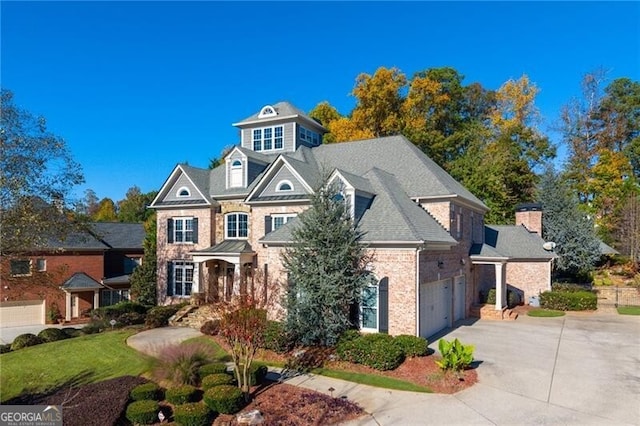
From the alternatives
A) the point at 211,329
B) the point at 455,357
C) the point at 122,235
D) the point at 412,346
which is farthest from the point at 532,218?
the point at 122,235

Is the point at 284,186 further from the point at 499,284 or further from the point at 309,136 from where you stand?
the point at 499,284

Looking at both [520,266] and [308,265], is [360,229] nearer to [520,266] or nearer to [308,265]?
[308,265]

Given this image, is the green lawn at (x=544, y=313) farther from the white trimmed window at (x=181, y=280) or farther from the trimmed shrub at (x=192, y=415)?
the white trimmed window at (x=181, y=280)

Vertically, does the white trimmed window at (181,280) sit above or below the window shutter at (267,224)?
below

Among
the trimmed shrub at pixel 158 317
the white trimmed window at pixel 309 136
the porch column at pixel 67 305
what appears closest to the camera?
the trimmed shrub at pixel 158 317

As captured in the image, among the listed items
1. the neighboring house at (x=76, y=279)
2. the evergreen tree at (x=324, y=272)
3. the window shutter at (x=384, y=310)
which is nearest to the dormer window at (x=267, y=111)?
the neighboring house at (x=76, y=279)

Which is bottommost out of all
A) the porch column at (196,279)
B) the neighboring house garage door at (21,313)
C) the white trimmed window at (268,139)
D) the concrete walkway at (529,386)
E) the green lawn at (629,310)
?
the neighboring house garage door at (21,313)

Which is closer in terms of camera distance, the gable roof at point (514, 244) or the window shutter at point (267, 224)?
the window shutter at point (267, 224)
